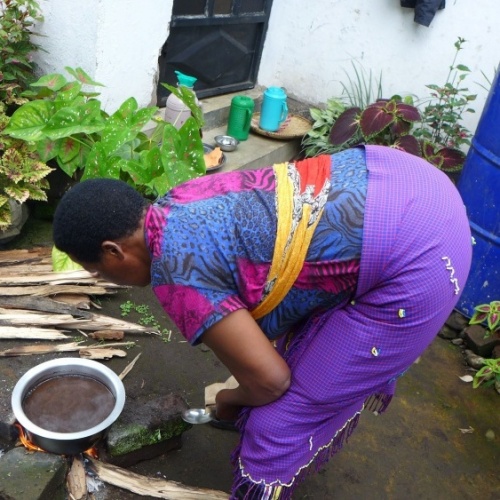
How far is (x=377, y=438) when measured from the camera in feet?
10.5

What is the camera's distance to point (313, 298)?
1.95m

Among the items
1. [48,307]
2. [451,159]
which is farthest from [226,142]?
[48,307]

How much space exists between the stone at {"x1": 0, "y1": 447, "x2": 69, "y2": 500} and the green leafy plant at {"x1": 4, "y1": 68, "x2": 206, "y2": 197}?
1505 mm

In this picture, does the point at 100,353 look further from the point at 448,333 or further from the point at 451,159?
the point at 451,159

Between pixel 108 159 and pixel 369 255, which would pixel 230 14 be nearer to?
pixel 108 159

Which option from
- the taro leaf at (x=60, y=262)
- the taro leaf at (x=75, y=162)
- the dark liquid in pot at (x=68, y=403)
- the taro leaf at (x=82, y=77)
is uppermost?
the taro leaf at (x=82, y=77)

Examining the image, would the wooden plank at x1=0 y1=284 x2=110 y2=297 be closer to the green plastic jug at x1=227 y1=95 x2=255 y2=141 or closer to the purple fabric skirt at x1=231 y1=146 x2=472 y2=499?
the purple fabric skirt at x1=231 y1=146 x2=472 y2=499

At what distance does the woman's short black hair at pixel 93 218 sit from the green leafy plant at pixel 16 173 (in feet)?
6.52

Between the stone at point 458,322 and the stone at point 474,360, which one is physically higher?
the stone at point 458,322

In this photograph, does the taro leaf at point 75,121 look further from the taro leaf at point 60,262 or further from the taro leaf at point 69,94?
the taro leaf at point 60,262

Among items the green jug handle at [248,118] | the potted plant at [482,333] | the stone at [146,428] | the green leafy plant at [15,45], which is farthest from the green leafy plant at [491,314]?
the green leafy plant at [15,45]

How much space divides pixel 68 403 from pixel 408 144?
3.16 metres

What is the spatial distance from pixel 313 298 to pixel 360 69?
158 inches

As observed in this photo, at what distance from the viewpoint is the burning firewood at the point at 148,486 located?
264cm
